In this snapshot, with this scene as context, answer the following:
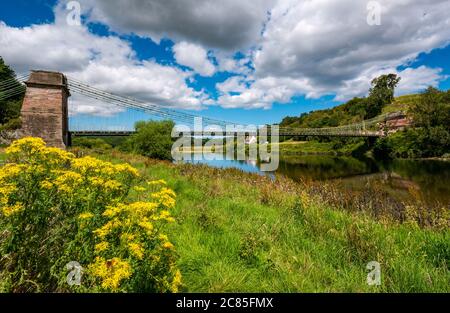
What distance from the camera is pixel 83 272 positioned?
218 cm

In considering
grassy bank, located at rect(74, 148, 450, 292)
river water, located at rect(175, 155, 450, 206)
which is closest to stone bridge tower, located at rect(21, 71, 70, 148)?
river water, located at rect(175, 155, 450, 206)

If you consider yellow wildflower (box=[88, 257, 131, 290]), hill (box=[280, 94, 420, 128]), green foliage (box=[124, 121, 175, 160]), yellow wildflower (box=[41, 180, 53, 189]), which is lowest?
yellow wildflower (box=[88, 257, 131, 290])

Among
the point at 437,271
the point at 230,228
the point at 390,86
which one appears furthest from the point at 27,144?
the point at 390,86

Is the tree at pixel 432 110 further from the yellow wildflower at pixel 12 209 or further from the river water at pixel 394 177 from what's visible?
the yellow wildflower at pixel 12 209

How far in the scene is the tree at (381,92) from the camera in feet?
278

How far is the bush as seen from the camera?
6.98ft

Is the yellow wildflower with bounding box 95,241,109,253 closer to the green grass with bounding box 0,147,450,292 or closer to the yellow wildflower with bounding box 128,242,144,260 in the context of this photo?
the yellow wildflower with bounding box 128,242,144,260

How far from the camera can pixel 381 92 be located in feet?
281

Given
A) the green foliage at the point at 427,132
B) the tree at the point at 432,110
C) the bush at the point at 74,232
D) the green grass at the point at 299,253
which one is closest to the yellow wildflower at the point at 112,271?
the bush at the point at 74,232

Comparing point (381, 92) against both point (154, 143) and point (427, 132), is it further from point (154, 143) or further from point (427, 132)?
point (154, 143)

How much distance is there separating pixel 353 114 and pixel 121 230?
110 meters

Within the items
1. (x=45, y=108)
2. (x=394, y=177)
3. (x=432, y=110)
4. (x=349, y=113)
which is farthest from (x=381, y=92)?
(x=45, y=108)

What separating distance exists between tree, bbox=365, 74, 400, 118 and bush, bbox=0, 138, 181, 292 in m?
99.0
